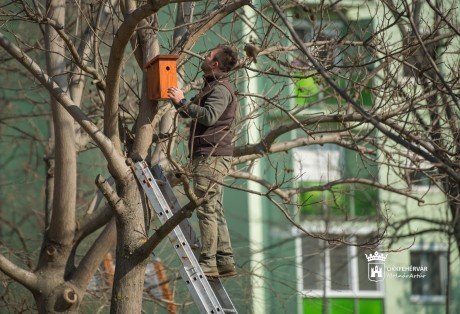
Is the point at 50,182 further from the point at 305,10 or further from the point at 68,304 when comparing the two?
the point at 305,10

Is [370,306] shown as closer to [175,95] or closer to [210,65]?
[210,65]

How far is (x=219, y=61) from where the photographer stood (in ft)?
29.2

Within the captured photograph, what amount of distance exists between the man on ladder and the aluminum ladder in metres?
0.17

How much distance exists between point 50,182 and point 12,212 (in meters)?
8.02

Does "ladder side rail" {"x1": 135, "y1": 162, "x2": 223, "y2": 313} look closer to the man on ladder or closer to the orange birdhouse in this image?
the man on ladder

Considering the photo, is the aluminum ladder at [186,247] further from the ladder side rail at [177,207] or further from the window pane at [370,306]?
the window pane at [370,306]

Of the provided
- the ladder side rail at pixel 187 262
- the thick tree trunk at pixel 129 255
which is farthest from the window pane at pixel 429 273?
the ladder side rail at pixel 187 262

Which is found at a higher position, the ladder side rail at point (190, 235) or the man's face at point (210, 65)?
the man's face at point (210, 65)

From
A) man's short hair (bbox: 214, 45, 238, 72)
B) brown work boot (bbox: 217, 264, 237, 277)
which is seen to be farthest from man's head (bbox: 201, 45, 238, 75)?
brown work boot (bbox: 217, 264, 237, 277)

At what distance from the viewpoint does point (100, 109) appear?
531 inches

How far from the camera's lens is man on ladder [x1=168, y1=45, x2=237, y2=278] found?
8.60 meters

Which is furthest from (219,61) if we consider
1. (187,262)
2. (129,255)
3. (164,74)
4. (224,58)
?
(129,255)

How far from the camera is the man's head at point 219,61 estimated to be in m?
8.88

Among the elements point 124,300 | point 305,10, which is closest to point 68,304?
point 124,300
